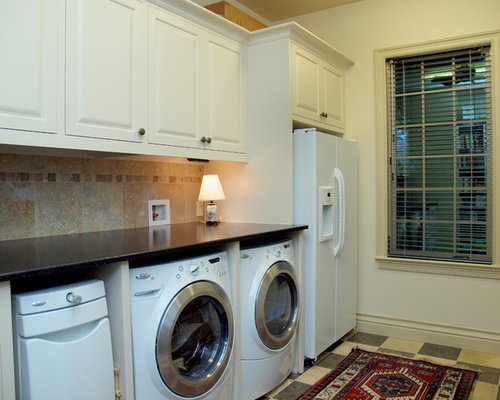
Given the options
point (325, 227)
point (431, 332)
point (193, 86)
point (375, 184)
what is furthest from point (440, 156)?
point (193, 86)

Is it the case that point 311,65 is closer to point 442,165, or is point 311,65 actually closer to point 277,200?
point 277,200

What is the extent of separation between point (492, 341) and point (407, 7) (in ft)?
8.39

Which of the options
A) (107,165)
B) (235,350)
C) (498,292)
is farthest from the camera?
(498,292)

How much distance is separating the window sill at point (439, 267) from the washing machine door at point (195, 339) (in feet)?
5.93

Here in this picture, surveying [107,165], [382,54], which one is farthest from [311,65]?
[107,165]

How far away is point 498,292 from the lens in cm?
304

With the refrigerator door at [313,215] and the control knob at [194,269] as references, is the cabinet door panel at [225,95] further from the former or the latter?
the control knob at [194,269]

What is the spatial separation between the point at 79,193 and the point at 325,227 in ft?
5.28

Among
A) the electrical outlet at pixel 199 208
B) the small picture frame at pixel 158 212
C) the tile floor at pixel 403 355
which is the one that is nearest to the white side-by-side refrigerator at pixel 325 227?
the tile floor at pixel 403 355

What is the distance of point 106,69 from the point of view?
1.97m

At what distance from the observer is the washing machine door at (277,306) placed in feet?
7.56

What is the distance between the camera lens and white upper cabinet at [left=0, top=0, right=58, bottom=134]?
5.24ft

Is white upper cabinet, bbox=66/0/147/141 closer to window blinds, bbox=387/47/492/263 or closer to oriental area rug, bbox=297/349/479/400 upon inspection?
oriental area rug, bbox=297/349/479/400

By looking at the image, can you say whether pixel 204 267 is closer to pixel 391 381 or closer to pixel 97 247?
pixel 97 247
